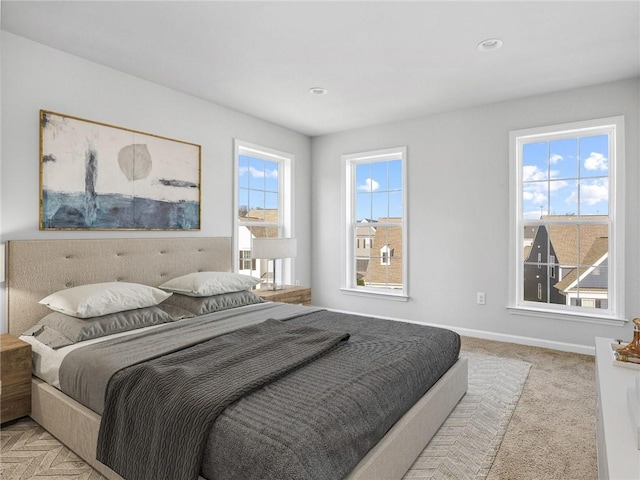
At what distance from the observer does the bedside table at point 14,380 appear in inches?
83.9

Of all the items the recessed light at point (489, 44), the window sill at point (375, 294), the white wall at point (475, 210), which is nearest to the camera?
the recessed light at point (489, 44)

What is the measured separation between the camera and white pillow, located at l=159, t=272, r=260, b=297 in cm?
304

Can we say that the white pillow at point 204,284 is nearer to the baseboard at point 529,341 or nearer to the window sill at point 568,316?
the baseboard at point 529,341

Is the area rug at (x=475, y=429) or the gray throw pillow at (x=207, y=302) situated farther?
the gray throw pillow at (x=207, y=302)

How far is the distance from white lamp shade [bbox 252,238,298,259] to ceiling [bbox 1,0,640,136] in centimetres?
146

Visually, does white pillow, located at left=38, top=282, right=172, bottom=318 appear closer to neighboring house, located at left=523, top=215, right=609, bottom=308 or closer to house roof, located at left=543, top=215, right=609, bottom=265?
neighboring house, located at left=523, top=215, right=609, bottom=308

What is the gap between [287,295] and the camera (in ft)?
13.2

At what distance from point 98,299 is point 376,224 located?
3.34 m

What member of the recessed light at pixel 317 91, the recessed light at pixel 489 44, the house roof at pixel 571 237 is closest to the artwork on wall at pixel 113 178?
the recessed light at pixel 317 91

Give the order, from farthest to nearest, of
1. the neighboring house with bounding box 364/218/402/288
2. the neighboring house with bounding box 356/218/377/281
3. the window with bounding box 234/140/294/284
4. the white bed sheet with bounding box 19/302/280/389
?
the neighboring house with bounding box 356/218/377/281, the neighboring house with bounding box 364/218/402/288, the window with bounding box 234/140/294/284, the white bed sheet with bounding box 19/302/280/389

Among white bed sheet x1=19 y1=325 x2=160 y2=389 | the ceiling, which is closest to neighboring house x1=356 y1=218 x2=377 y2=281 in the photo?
the ceiling

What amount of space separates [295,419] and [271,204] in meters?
3.65

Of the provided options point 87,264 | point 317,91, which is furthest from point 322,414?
point 317,91

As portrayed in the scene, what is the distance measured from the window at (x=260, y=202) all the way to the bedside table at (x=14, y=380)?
7.19 feet
